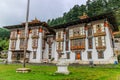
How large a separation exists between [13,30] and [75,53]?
2394 cm

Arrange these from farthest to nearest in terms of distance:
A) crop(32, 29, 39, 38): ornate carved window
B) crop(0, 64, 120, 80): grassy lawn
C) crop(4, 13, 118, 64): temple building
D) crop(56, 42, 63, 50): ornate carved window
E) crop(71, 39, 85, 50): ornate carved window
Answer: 1. crop(32, 29, 39, 38): ornate carved window
2. crop(56, 42, 63, 50): ornate carved window
3. crop(71, 39, 85, 50): ornate carved window
4. crop(4, 13, 118, 64): temple building
5. crop(0, 64, 120, 80): grassy lawn

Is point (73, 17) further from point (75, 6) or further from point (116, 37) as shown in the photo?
point (116, 37)

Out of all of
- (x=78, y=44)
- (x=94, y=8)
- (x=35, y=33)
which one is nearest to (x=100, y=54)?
(x=78, y=44)

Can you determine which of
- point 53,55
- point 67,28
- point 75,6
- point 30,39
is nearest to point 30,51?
point 30,39

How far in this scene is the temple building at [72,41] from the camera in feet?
111

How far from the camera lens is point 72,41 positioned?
39375mm

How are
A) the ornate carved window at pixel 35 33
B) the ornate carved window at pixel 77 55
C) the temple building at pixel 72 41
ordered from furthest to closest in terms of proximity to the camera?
the ornate carved window at pixel 35 33
the ornate carved window at pixel 77 55
the temple building at pixel 72 41

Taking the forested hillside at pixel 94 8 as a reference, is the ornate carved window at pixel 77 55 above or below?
below

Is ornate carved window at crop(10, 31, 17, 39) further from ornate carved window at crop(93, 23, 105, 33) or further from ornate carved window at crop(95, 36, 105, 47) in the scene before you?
ornate carved window at crop(95, 36, 105, 47)

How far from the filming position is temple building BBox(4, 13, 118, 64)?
3391cm

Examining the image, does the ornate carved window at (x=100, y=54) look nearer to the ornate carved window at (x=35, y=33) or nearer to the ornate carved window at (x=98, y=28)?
the ornate carved window at (x=98, y=28)

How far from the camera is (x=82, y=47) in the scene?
37000mm

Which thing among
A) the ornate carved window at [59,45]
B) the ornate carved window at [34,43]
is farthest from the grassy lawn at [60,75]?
the ornate carved window at [34,43]

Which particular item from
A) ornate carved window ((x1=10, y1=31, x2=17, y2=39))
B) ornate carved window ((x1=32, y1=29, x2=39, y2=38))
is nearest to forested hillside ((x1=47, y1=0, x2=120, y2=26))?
ornate carved window ((x1=32, y1=29, x2=39, y2=38))
